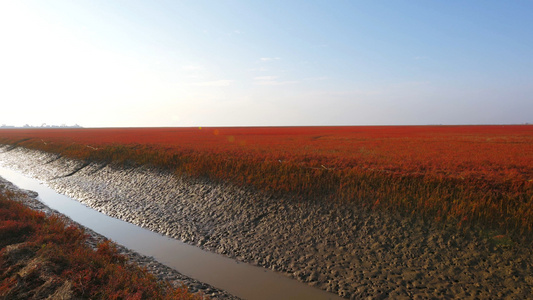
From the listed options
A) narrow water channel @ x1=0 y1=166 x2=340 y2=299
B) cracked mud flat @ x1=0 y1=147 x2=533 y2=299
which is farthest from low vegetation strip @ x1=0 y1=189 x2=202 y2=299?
cracked mud flat @ x1=0 y1=147 x2=533 y2=299

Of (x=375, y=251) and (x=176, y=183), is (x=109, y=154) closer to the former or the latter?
(x=176, y=183)

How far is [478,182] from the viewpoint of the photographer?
45.3 feet

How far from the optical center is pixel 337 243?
1165cm

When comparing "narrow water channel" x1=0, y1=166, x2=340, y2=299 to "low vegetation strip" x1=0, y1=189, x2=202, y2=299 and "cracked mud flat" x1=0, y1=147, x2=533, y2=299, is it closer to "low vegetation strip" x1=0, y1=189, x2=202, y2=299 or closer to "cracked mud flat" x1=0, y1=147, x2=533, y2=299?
"cracked mud flat" x1=0, y1=147, x2=533, y2=299

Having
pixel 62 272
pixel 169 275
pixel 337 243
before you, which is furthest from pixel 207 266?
pixel 337 243

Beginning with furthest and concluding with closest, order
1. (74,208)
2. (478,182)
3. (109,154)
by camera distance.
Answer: (109,154) → (74,208) → (478,182)

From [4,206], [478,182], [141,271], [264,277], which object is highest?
[478,182]

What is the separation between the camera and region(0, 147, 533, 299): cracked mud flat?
9.05 metres

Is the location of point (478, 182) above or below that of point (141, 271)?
above

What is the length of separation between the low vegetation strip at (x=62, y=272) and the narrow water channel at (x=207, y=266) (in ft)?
6.28

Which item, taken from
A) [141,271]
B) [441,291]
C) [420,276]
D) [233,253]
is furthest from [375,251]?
[141,271]

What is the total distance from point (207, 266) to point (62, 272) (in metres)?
4.79

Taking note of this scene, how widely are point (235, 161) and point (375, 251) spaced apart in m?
12.9

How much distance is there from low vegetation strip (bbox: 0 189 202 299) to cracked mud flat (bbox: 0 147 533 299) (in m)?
4.37
